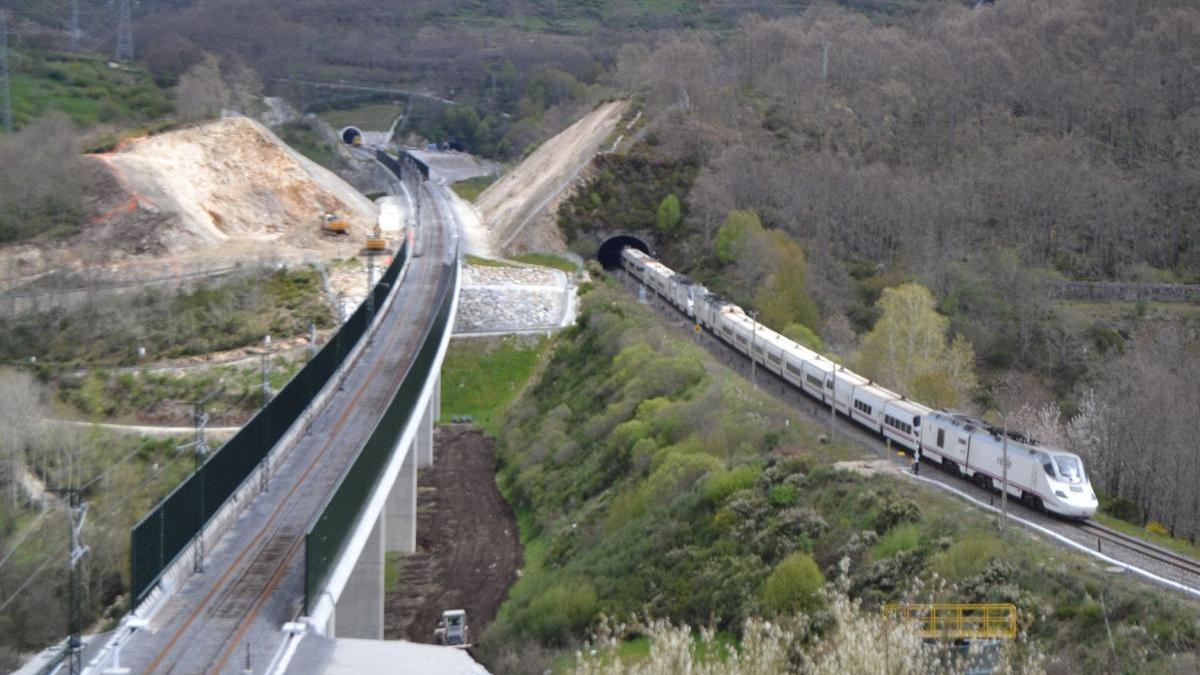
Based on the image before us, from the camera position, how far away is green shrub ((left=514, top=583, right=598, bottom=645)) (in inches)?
1114

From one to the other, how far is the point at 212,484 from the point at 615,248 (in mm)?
56772

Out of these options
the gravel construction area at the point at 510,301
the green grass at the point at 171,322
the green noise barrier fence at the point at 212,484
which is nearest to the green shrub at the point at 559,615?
the green noise barrier fence at the point at 212,484

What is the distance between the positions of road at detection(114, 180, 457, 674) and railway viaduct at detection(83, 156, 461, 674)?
31 mm

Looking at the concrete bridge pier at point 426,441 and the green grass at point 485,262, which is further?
the green grass at point 485,262

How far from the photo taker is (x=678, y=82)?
91000mm

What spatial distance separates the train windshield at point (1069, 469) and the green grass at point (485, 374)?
29095 mm

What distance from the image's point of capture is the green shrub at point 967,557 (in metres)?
22.9

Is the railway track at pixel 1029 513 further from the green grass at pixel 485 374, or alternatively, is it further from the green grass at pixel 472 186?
the green grass at pixel 472 186

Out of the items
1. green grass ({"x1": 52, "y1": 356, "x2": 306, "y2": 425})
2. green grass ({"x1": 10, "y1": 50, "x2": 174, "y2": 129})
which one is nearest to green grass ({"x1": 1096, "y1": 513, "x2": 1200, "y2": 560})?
green grass ({"x1": 52, "y1": 356, "x2": 306, "y2": 425})

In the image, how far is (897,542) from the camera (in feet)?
82.1

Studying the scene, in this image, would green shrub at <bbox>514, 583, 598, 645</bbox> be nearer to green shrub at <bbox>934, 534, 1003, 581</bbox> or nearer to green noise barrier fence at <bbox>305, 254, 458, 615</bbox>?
green noise barrier fence at <bbox>305, 254, 458, 615</bbox>

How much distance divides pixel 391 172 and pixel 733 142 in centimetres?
3178

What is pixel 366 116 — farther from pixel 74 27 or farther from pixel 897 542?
pixel 897 542

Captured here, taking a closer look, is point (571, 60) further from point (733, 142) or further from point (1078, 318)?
point (1078, 318)
